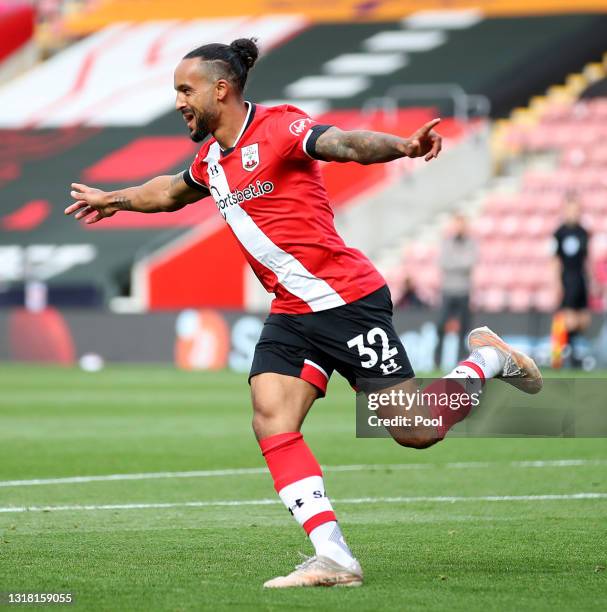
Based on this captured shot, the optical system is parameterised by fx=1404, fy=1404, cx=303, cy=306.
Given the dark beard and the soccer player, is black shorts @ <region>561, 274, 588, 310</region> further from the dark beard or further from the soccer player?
the dark beard

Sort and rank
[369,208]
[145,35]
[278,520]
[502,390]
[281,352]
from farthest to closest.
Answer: [145,35], [369,208], [278,520], [502,390], [281,352]

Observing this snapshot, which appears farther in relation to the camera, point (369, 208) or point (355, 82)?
point (355, 82)

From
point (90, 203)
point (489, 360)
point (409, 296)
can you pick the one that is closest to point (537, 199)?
point (409, 296)

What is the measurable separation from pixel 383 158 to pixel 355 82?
88.6 feet

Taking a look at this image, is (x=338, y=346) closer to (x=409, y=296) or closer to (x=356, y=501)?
(x=356, y=501)

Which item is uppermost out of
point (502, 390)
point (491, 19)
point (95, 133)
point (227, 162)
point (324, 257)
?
point (491, 19)

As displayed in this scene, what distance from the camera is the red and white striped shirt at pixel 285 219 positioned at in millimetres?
5336

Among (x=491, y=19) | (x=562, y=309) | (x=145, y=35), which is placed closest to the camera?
(x=562, y=309)

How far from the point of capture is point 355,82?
31.5 m

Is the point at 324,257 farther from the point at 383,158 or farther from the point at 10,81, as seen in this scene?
the point at 10,81

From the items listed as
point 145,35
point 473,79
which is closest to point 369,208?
point 473,79

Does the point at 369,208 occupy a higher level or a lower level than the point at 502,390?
higher

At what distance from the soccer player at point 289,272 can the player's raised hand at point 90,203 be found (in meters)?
0.72

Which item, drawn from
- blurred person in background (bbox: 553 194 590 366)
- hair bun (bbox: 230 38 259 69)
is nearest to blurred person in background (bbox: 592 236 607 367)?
blurred person in background (bbox: 553 194 590 366)
